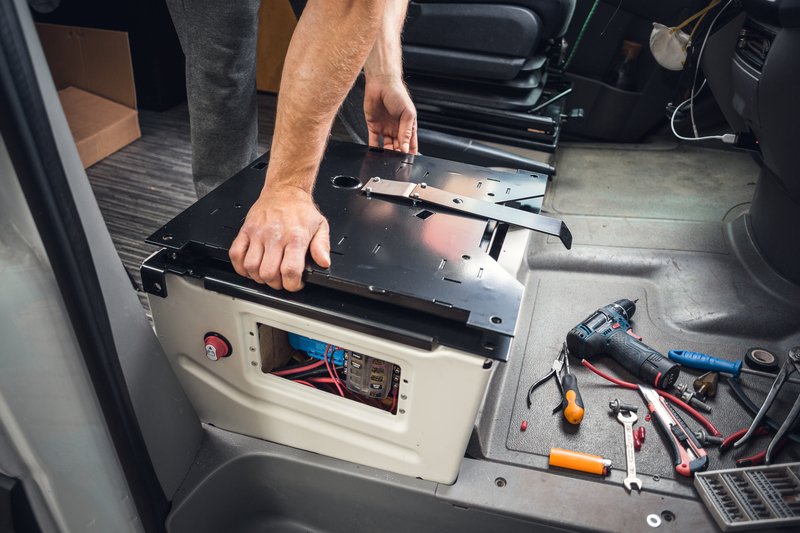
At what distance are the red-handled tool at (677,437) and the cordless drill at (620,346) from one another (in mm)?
36

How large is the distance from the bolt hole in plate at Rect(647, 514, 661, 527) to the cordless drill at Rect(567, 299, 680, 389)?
290 mm

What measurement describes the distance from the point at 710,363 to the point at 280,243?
878 mm

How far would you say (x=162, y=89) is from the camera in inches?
94.1

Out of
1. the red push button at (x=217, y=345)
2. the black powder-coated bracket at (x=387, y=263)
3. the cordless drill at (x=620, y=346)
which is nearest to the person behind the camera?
the black powder-coated bracket at (x=387, y=263)

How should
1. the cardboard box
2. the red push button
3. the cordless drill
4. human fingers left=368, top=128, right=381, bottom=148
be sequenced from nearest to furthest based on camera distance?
1. the red push button
2. the cordless drill
3. human fingers left=368, top=128, right=381, bottom=148
4. the cardboard box

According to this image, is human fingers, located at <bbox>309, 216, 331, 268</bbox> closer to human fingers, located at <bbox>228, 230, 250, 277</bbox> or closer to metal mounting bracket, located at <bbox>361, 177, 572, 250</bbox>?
human fingers, located at <bbox>228, 230, 250, 277</bbox>

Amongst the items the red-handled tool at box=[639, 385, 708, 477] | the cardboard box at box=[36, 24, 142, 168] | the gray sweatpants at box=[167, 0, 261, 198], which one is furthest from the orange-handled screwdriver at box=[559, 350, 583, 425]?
the cardboard box at box=[36, 24, 142, 168]

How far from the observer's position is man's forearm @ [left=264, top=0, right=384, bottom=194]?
753 millimetres

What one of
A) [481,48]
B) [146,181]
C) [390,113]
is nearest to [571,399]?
[390,113]

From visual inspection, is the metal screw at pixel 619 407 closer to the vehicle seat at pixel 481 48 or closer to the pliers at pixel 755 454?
the pliers at pixel 755 454

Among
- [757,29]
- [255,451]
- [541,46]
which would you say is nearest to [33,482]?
[255,451]

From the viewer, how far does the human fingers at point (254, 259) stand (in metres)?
0.73

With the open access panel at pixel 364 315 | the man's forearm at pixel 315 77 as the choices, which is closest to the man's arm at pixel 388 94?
the open access panel at pixel 364 315

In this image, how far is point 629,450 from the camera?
0.95m
